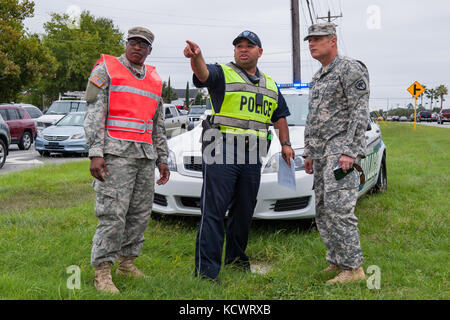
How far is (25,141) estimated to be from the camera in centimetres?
1650

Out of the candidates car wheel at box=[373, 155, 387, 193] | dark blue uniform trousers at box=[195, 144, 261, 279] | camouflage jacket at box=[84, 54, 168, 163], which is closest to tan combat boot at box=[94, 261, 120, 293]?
dark blue uniform trousers at box=[195, 144, 261, 279]

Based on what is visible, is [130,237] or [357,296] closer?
[357,296]

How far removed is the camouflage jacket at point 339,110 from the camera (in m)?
3.29

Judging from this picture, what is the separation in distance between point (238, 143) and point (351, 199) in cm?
93

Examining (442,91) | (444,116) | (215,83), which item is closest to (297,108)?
(215,83)

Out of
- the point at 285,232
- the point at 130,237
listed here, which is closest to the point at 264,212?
the point at 285,232

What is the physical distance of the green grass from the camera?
3113mm

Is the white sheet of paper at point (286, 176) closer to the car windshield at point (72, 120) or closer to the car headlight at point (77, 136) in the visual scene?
the car headlight at point (77, 136)

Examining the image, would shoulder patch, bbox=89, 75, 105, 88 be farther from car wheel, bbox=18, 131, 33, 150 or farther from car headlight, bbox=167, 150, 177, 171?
car wheel, bbox=18, 131, 33, 150

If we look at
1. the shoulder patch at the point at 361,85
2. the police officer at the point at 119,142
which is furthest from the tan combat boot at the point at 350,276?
the police officer at the point at 119,142

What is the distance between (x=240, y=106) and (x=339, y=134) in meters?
0.77

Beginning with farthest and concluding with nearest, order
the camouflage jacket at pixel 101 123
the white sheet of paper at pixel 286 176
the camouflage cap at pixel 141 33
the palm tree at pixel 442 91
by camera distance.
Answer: the palm tree at pixel 442 91
the white sheet of paper at pixel 286 176
the camouflage cap at pixel 141 33
the camouflage jacket at pixel 101 123
